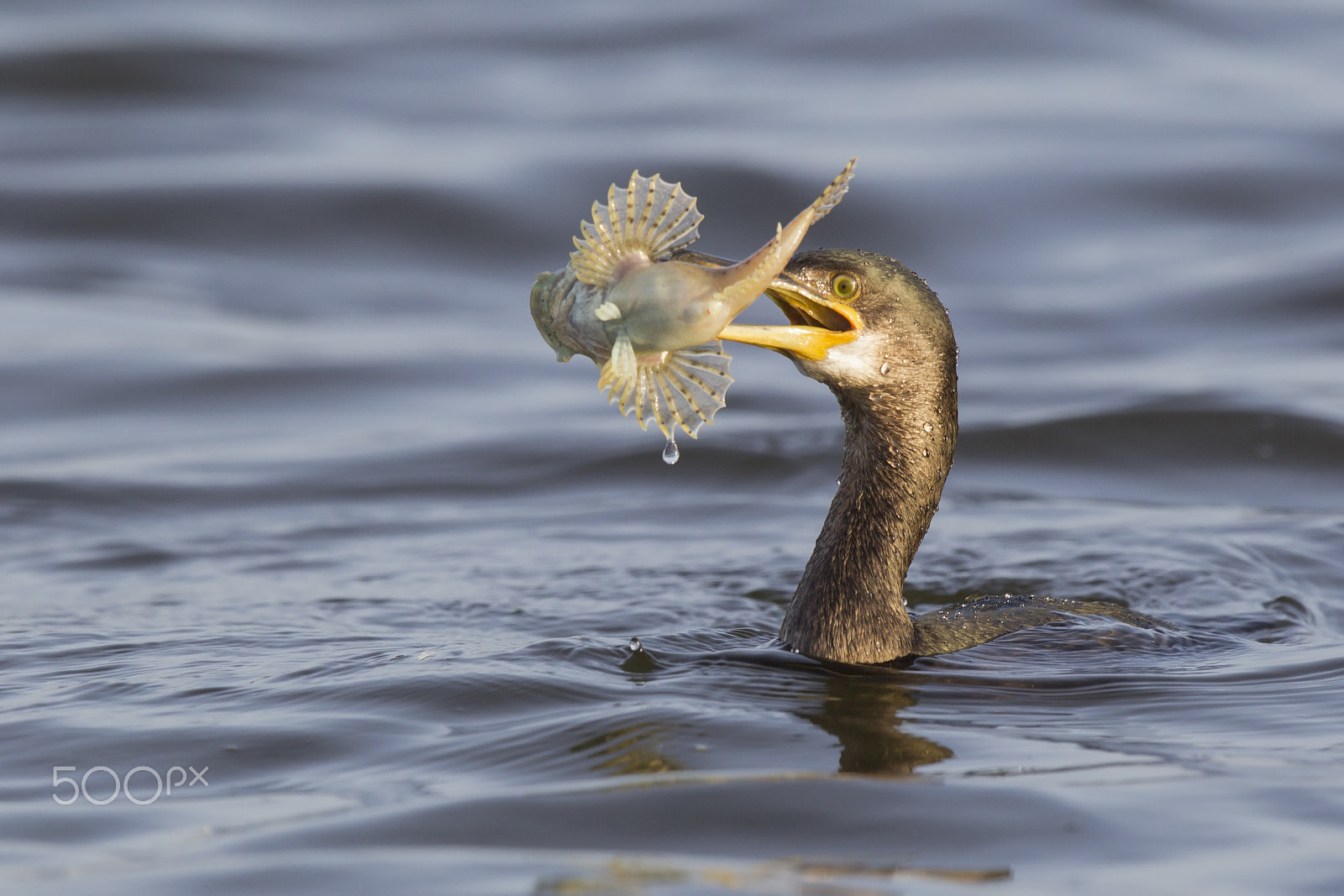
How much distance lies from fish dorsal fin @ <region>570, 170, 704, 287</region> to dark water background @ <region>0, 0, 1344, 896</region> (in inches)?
42.3

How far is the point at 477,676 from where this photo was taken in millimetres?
4176

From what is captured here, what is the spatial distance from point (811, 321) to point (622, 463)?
391 cm

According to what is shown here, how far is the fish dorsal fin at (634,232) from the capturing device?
354 cm

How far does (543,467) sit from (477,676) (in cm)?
398

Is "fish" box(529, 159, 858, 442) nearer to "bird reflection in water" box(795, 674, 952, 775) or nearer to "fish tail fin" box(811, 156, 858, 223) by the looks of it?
"fish tail fin" box(811, 156, 858, 223)

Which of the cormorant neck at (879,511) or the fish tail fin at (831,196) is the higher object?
the fish tail fin at (831,196)

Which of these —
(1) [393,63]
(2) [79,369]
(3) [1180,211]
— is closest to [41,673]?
(2) [79,369]

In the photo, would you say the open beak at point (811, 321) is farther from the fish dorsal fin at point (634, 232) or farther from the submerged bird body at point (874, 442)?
the fish dorsal fin at point (634, 232)

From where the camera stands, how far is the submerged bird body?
4227mm

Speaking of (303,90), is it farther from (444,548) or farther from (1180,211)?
(444,548)
